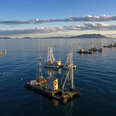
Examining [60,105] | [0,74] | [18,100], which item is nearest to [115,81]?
[60,105]

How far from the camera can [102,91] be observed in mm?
62688

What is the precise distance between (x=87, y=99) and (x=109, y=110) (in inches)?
398

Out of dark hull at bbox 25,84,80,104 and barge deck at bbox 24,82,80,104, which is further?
barge deck at bbox 24,82,80,104

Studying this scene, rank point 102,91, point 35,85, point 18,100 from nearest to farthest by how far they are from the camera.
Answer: point 18,100
point 102,91
point 35,85

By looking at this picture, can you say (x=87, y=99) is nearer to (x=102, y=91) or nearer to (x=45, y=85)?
(x=102, y=91)

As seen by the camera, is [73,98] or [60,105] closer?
[60,105]

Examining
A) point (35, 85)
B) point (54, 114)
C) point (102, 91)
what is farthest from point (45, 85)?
point (102, 91)

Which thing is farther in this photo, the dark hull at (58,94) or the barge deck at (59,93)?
the barge deck at (59,93)

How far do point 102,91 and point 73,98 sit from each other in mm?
15172

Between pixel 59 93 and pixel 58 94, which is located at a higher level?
pixel 59 93

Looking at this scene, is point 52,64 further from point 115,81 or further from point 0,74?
point 115,81

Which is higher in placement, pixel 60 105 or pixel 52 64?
pixel 52 64

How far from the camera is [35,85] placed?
66.8 m

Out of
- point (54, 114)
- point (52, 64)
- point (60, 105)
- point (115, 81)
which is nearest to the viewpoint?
point (54, 114)
